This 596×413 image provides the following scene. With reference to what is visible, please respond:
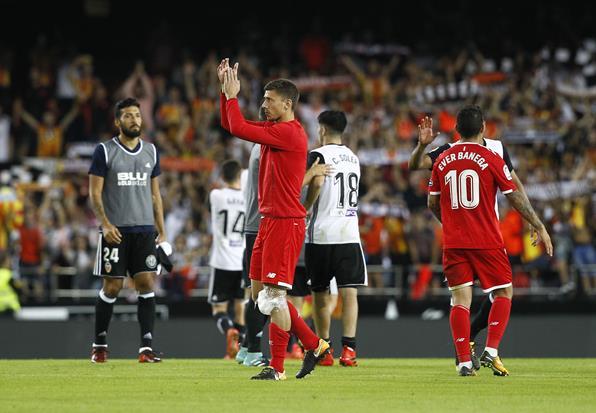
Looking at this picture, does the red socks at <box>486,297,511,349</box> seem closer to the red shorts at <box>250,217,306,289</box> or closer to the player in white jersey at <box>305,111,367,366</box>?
the player in white jersey at <box>305,111,367,366</box>

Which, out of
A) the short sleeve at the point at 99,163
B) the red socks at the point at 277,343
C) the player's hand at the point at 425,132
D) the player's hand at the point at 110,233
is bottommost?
the red socks at the point at 277,343

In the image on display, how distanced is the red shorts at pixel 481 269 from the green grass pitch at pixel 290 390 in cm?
76

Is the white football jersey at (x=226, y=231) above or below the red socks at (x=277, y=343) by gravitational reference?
above

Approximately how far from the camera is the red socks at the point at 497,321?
997 cm

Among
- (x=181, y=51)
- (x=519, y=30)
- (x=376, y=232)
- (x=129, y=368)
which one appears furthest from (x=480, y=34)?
(x=129, y=368)

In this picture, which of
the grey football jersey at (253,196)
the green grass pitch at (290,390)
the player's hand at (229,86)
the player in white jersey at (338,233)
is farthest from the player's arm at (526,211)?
the player's hand at (229,86)

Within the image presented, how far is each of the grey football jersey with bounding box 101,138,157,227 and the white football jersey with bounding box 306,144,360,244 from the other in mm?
1659

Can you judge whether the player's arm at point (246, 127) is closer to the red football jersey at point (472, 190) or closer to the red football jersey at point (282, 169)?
the red football jersey at point (282, 169)

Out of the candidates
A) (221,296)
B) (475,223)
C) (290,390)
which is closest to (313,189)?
(475,223)

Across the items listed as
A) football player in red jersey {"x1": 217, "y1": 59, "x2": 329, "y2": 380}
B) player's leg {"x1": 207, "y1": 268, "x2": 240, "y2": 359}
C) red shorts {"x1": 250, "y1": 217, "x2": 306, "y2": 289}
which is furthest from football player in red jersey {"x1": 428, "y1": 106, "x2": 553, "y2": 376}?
player's leg {"x1": 207, "y1": 268, "x2": 240, "y2": 359}

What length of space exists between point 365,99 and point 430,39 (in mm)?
3047

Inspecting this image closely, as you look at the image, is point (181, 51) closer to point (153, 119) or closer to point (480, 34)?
point (153, 119)

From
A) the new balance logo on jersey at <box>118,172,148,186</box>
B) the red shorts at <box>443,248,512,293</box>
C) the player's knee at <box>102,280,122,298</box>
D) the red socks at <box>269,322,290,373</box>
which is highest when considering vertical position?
the new balance logo on jersey at <box>118,172,148,186</box>

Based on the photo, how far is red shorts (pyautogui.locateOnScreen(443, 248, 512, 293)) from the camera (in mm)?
9961
